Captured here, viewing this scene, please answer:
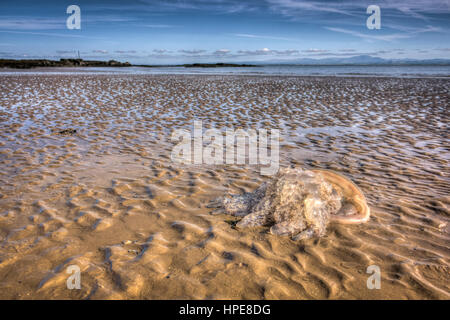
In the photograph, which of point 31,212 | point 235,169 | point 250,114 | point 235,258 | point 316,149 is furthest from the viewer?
point 250,114

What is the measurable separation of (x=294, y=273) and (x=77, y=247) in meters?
2.41

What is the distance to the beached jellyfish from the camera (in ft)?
11.6

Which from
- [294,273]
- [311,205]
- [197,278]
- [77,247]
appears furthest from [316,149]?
[77,247]

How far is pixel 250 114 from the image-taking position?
11.6m

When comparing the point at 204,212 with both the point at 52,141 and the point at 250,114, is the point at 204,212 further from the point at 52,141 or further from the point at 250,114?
the point at 250,114

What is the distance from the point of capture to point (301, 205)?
3572mm
